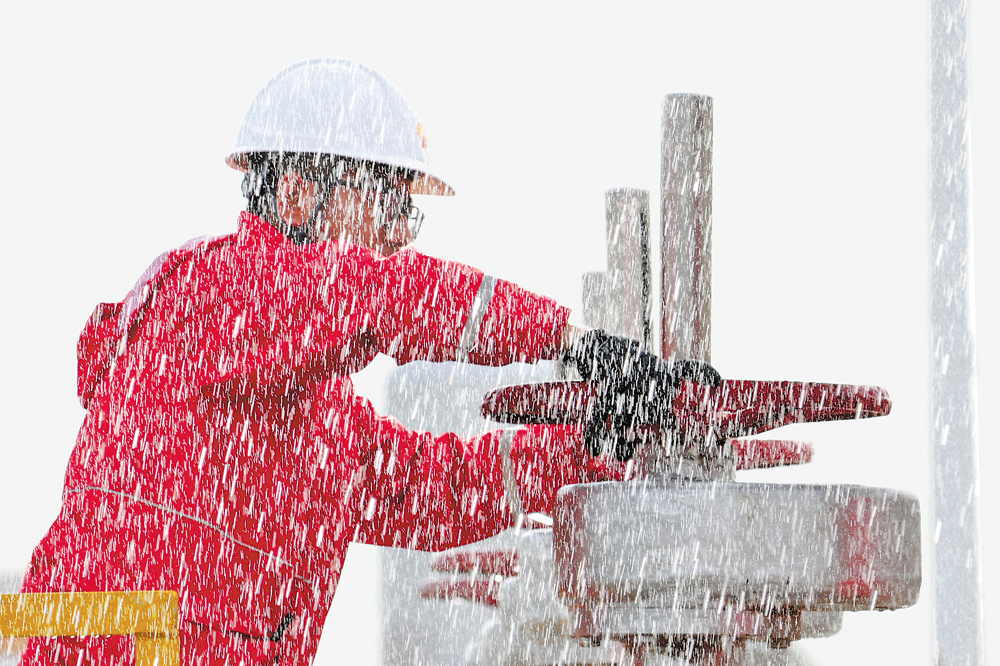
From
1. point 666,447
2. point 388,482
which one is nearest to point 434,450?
point 388,482

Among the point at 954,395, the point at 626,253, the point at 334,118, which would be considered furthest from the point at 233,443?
the point at 954,395

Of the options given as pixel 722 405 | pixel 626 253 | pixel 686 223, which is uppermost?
pixel 626 253

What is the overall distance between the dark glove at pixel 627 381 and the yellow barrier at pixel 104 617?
866 millimetres

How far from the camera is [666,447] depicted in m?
2.26

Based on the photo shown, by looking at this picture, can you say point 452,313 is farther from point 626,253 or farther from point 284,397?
point 626,253

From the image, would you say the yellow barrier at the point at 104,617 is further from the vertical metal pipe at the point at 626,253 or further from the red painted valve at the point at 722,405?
the vertical metal pipe at the point at 626,253

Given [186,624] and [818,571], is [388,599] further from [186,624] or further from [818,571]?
[818,571]

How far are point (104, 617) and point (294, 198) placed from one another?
0.99 metres

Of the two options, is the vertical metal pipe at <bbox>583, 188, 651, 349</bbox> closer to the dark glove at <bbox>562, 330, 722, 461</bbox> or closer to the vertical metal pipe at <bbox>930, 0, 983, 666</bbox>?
the vertical metal pipe at <bbox>930, 0, 983, 666</bbox>

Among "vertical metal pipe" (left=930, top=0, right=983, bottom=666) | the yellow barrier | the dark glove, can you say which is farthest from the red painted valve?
the yellow barrier

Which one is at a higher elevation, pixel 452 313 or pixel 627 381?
pixel 452 313

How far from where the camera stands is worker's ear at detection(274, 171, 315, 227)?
2682 millimetres

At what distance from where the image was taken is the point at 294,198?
271 centimetres

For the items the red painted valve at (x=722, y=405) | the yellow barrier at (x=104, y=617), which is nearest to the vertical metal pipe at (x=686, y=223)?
the red painted valve at (x=722, y=405)
